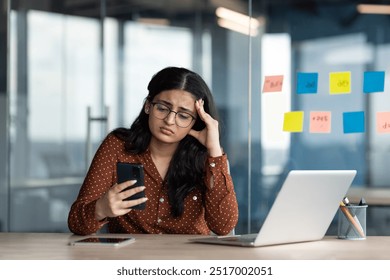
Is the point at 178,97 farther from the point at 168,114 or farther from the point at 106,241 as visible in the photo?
the point at 106,241

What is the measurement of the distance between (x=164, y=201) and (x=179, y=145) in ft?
Answer: 0.68

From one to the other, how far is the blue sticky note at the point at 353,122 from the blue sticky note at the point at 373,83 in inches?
5.7

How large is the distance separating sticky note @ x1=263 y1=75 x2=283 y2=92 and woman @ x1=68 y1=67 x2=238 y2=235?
1.64 meters

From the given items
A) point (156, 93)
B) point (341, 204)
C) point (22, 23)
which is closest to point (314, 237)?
point (341, 204)

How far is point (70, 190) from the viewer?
4.49 meters

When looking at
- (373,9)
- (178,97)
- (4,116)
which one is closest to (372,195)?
(373,9)

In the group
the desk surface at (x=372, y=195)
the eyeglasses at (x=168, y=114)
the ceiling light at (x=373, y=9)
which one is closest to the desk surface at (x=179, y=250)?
the eyeglasses at (x=168, y=114)

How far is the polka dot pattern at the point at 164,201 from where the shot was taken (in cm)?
260

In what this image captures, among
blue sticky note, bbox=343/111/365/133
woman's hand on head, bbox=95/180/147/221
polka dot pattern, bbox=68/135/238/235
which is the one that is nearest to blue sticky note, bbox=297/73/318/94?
Result: blue sticky note, bbox=343/111/365/133

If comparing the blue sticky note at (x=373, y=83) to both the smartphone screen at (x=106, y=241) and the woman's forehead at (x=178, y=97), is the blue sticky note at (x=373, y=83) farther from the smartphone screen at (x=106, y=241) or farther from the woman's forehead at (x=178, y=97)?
the smartphone screen at (x=106, y=241)

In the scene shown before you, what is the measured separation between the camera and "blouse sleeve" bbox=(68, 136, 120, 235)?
2.39 metres

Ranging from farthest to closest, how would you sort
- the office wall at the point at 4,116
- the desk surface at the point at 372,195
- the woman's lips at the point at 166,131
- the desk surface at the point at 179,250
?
the office wall at the point at 4,116, the desk surface at the point at 372,195, the woman's lips at the point at 166,131, the desk surface at the point at 179,250

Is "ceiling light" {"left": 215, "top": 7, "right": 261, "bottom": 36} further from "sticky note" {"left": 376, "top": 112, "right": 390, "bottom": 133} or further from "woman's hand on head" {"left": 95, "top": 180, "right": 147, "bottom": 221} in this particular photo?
"woman's hand on head" {"left": 95, "top": 180, "right": 147, "bottom": 221}

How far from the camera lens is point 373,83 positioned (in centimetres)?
425
